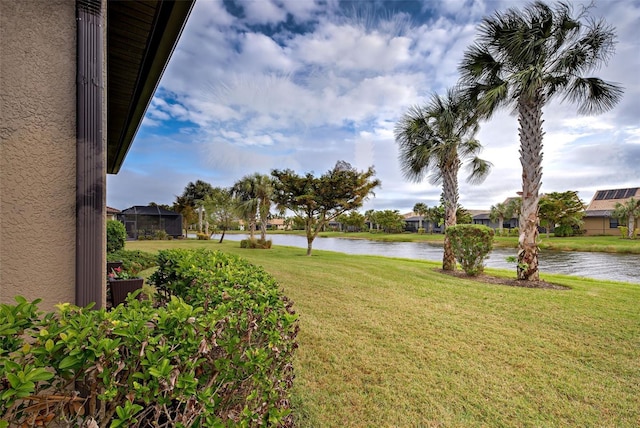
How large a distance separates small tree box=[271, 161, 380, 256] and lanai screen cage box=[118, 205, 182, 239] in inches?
693

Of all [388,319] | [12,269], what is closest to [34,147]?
[12,269]

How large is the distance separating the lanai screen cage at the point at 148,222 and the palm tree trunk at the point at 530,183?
2903 centimetres

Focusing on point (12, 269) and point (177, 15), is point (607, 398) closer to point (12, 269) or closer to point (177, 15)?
point (12, 269)

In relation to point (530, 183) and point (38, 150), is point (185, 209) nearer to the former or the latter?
Result: point (530, 183)

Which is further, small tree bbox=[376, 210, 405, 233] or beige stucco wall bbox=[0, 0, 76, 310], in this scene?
small tree bbox=[376, 210, 405, 233]

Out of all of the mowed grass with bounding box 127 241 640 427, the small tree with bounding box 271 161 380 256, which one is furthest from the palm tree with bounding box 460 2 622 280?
the small tree with bounding box 271 161 380 256

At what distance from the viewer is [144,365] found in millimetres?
1187

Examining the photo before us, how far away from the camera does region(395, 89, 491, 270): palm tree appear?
10.4 m

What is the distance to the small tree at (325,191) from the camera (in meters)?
16.7

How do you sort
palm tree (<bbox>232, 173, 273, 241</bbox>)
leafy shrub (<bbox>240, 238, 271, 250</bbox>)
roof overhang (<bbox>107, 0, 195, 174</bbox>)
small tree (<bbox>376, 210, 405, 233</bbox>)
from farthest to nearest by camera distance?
small tree (<bbox>376, 210, 405, 233</bbox>), palm tree (<bbox>232, 173, 273, 241</bbox>), leafy shrub (<bbox>240, 238, 271, 250</bbox>), roof overhang (<bbox>107, 0, 195, 174</bbox>)

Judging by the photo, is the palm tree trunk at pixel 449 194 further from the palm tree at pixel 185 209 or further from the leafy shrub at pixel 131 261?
the palm tree at pixel 185 209

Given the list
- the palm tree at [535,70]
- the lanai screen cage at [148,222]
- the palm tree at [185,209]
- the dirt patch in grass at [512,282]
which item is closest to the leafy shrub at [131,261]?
the dirt patch in grass at [512,282]

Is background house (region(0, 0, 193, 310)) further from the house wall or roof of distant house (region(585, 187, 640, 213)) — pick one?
roof of distant house (region(585, 187, 640, 213))

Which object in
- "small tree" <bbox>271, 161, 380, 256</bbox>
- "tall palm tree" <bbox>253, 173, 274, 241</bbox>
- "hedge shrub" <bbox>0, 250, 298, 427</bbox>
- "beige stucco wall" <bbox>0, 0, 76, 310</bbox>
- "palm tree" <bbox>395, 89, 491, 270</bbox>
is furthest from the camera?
"tall palm tree" <bbox>253, 173, 274, 241</bbox>
